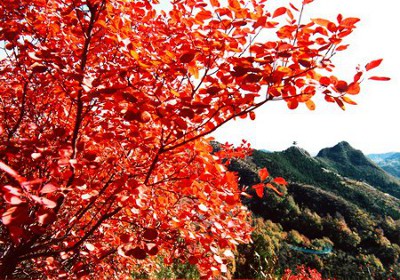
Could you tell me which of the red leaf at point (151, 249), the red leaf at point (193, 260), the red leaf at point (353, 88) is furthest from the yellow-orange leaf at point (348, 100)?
the red leaf at point (193, 260)

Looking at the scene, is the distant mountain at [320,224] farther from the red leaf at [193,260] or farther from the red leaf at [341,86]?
the red leaf at [341,86]

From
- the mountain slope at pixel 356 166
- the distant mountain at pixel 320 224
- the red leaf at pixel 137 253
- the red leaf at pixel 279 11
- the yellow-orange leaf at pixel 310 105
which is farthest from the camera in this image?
the mountain slope at pixel 356 166

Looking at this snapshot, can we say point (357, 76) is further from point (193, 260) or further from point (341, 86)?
point (193, 260)

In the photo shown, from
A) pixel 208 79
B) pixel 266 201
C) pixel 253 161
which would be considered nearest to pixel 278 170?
pixel 253 161

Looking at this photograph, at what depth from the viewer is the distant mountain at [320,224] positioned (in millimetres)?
13688

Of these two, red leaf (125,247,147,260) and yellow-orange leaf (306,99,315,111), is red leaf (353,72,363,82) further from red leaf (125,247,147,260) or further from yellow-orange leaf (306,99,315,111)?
red leaf (125,247,147,260)

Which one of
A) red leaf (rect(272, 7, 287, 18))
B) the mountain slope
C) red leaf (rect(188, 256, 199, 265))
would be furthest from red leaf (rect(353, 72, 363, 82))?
the mountain slope

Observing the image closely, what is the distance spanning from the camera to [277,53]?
4.37 feet

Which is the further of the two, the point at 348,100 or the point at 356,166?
the point at 356,166

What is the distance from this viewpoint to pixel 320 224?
690 inches

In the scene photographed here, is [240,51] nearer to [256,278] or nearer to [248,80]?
[248,80]

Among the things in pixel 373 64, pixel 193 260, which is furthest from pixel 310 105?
pixel 193 260

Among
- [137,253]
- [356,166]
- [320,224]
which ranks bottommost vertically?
[320,224]

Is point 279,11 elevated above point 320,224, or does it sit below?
above
